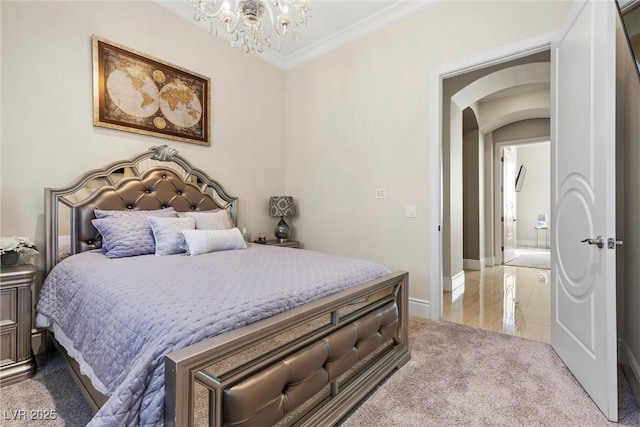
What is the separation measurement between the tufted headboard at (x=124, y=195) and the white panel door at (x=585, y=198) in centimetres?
293

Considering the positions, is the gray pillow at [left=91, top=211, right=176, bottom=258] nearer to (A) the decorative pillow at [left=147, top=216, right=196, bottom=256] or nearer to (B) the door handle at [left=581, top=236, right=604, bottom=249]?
(A) the decorative pillow at [left=147, top=216, right=196, bottom=256]

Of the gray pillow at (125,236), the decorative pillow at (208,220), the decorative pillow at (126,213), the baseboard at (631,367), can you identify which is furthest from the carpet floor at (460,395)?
the decorative pillow at (208,220)

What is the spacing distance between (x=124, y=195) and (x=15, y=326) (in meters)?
1.12

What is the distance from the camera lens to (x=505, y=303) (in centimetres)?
332

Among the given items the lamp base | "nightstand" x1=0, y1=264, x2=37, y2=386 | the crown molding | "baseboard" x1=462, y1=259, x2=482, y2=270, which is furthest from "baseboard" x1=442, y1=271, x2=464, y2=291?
"nightstand" x1=0, y1=264, x2=37, y2=386

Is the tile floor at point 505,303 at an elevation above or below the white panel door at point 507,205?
below

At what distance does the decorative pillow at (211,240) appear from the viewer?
2.34 metres

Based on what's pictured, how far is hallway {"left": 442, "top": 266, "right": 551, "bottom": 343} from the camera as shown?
2658mm

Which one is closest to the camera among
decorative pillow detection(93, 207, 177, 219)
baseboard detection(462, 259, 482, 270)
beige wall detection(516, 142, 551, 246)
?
decorative pillow detection(93, 207, 177, 219)

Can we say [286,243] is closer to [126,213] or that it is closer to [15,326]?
[126,213]

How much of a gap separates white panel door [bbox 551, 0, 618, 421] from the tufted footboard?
978 millimetres

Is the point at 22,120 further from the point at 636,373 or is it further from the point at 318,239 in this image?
the point at 636,373

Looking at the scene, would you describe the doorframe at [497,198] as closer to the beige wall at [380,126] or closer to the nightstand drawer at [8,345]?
the beige wall at [380,126]

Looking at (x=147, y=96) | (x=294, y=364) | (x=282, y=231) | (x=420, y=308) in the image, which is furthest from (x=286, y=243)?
(x=294, y=364)
